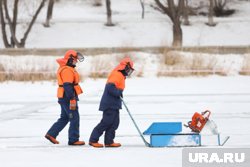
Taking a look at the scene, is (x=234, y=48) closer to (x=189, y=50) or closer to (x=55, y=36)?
(x=189, y=50)

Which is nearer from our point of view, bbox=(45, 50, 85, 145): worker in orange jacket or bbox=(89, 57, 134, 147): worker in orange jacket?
bbox=(89, 57, 134, 147): worker in orange jacket

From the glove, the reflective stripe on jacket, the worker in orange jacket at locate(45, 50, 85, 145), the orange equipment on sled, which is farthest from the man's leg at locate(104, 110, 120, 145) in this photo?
the orange equipment on sled

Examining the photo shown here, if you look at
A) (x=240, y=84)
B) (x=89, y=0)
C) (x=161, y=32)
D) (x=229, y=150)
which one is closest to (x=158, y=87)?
(x=240, y=84)

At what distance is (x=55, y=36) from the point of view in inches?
2104

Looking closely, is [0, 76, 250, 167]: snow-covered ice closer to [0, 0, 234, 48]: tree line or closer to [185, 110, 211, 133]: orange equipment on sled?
[185, 110, 211, 133]: orange equipment on sled

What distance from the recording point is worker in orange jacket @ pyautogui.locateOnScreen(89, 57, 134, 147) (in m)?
12.2

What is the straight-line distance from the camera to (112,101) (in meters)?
12.3

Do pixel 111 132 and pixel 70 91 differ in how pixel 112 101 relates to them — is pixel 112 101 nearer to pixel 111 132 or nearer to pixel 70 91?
pixel 111 132

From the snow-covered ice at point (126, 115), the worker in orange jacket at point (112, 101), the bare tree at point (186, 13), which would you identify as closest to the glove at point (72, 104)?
the worker in orange jacket at point (112, 101)

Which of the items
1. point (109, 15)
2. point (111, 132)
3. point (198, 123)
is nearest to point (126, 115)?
point (111, 132)

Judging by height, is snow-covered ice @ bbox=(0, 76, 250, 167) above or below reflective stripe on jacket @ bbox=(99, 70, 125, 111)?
below

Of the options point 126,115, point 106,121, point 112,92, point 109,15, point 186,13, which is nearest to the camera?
point 112,92

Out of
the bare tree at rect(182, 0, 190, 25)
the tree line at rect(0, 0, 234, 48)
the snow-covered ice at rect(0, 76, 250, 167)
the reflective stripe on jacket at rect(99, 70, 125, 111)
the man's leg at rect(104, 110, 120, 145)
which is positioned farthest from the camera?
the bare tree at rect(182, 0, 190, 25)

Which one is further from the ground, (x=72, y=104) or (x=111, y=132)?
(x=72, y=104)
